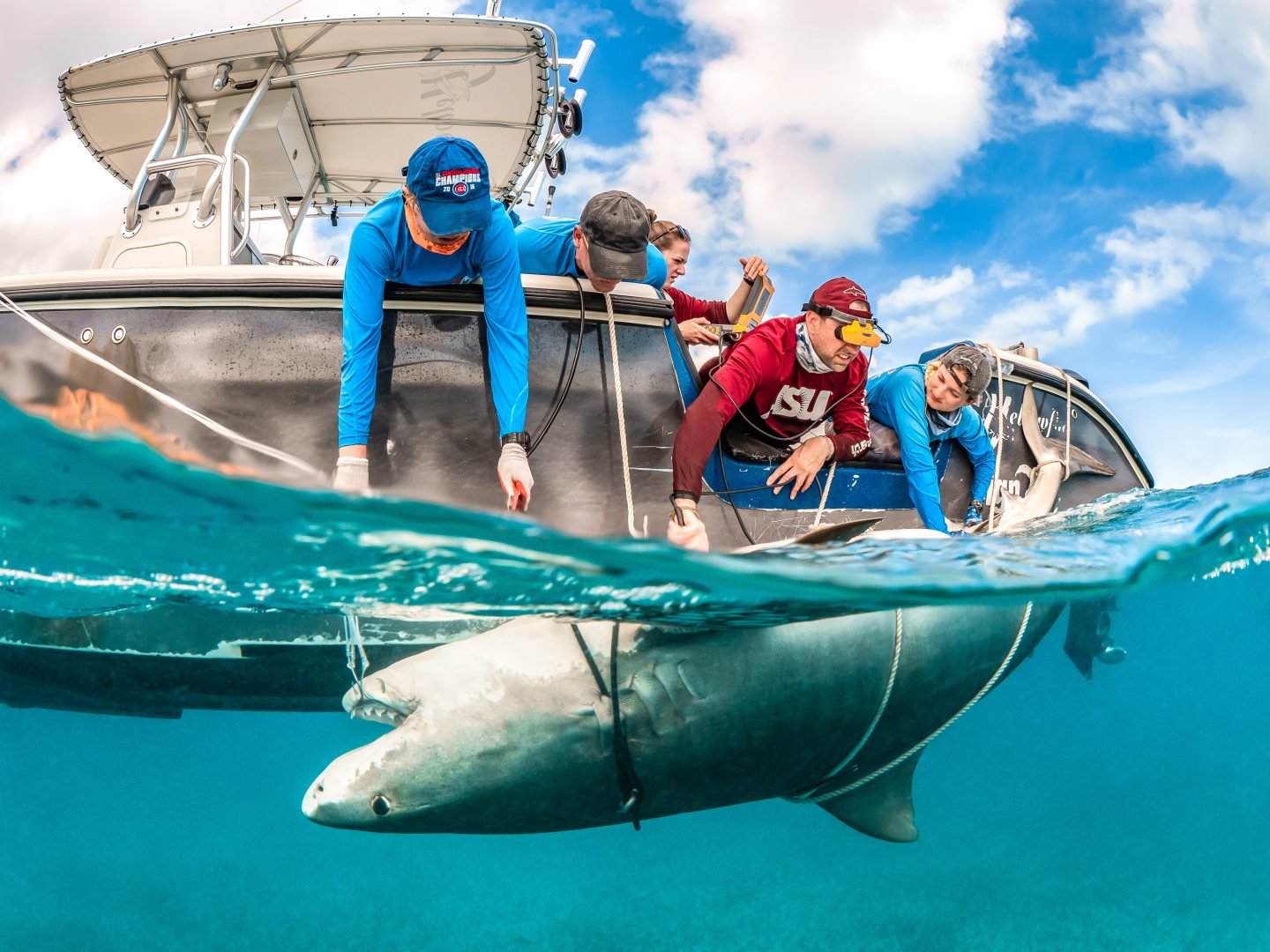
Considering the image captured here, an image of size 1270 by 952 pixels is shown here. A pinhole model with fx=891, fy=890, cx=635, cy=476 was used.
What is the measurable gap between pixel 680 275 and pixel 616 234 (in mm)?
1774

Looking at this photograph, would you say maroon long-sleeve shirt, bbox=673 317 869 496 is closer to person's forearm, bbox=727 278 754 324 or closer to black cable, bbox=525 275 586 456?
black cable, bbox=525 275 586 456

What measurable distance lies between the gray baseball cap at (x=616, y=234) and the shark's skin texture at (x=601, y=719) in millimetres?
1472

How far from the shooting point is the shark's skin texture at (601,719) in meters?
3.16

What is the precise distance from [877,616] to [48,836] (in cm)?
1543

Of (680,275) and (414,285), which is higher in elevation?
(680,275)

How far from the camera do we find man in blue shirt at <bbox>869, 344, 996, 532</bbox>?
4445 mm

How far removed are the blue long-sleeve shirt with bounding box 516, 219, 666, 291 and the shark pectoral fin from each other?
2549 mm

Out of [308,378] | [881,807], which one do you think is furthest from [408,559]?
[881,807]

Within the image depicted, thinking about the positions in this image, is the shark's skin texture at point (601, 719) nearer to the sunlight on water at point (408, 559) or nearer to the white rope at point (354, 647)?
the sunlight on water at point (408, 559)

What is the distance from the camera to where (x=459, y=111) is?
633 cm

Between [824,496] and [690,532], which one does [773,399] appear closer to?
[824,496]

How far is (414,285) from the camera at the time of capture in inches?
141

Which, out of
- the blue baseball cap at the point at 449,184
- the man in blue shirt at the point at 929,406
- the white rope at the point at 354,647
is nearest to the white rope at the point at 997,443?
the man in blue shirt at the point at 929,406

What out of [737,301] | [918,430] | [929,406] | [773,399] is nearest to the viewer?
[773,399]
